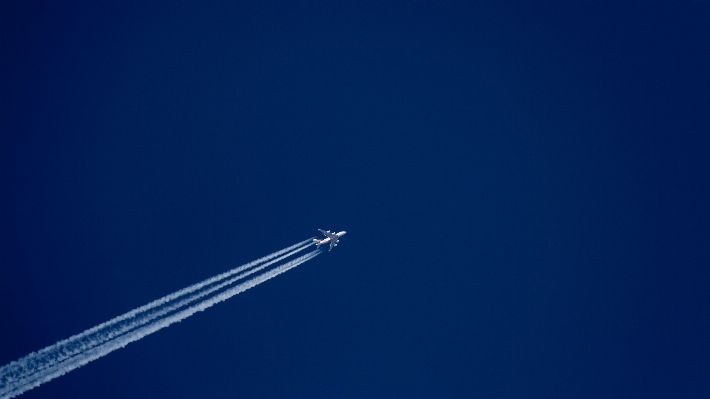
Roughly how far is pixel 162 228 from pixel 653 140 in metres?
71.3

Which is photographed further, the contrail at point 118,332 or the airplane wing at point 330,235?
the airplane wing at point 330,235

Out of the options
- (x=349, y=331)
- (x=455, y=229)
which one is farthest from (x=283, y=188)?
(x=455, y=229)

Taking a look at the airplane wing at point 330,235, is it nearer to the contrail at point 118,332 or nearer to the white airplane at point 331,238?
the white airplane at point 331,238

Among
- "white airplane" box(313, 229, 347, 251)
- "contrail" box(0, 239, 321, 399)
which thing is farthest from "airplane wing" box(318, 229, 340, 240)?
"contrail" box(0, 239, 321, 399)

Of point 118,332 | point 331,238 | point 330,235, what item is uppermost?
point 330,235

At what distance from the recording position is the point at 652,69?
7031 centimetres

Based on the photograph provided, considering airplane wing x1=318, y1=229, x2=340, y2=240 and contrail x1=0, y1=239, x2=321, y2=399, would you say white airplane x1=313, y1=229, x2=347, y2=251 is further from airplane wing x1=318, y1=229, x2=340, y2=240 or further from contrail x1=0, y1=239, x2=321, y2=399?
contrail x1=0, y1=239, x2=321, y2=399

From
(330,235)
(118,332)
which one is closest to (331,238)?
(330,235)

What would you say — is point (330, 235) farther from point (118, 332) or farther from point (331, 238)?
point (118, 332)

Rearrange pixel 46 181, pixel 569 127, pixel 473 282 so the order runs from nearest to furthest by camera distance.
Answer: pixel 46 181 < pixel 473 282 < pixel 569 127

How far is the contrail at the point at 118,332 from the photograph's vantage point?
1379 inches

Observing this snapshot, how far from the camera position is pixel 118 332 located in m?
40.7

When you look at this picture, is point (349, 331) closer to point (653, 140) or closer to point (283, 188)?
Answer: point (283, 188)

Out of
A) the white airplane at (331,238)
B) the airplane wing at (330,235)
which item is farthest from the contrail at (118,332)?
the airplane wing at (330,235)
